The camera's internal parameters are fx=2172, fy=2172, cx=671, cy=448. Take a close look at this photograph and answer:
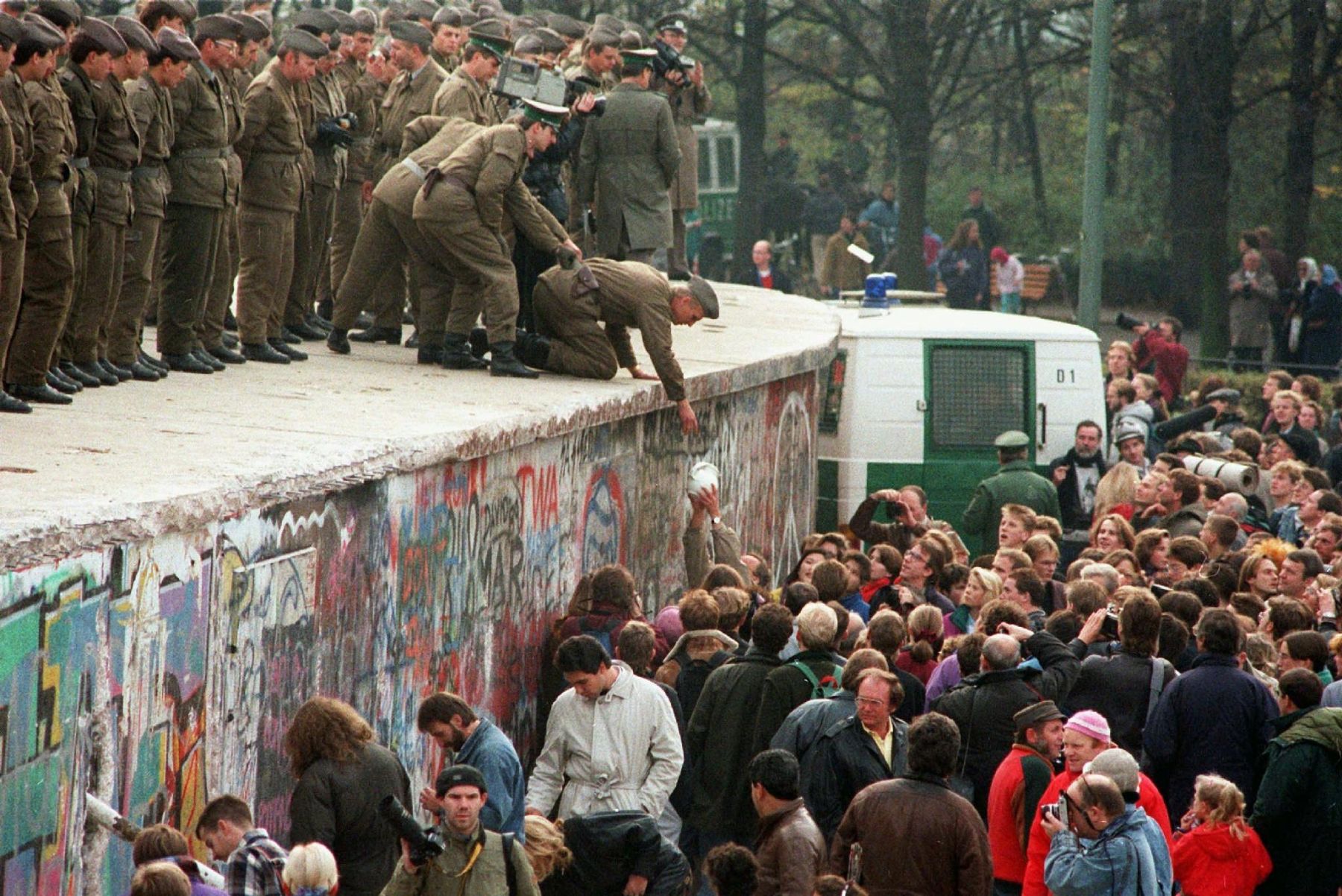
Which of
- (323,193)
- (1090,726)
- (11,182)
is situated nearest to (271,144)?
(323,193)

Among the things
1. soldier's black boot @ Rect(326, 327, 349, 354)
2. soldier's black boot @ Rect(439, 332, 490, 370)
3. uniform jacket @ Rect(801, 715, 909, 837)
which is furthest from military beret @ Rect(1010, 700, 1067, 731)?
soldier's black boot @ Rect(326, 327, 349, 354)

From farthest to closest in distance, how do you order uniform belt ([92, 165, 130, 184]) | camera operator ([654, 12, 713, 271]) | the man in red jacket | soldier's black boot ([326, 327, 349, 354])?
camera operator ([654, 12, 713, 271]), soldier's black boot ([326, 327, 349, 354]), uniform belt ([92, 165, 130, 184]), the man in red jacket

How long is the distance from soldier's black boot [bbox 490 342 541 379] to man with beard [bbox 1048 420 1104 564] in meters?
5.13

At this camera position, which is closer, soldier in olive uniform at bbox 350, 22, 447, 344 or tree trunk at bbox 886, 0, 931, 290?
soldier in olive uniform at bbox 350, 22, 447, 344

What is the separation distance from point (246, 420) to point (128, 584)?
8.09 feet

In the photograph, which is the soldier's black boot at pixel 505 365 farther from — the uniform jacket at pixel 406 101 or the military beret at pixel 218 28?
the military beret at pixel 218 28

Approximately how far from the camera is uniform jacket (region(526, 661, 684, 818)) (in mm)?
8422

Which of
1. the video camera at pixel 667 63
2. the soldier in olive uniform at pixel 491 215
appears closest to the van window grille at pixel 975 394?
the video camera at pixel 667 63

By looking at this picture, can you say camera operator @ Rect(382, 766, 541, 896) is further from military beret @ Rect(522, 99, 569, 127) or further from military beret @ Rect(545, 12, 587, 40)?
military beret @ Rect(545, 12, 587, 40)

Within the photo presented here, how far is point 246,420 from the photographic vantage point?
9180 millimetres

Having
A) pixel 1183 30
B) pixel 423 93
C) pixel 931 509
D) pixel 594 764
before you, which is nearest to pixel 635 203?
pixel 423 93

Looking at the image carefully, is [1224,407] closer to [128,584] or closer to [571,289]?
[571,289]

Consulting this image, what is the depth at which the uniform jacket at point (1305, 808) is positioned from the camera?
26.7ft

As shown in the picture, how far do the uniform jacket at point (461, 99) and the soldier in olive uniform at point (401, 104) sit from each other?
0.35 meters
